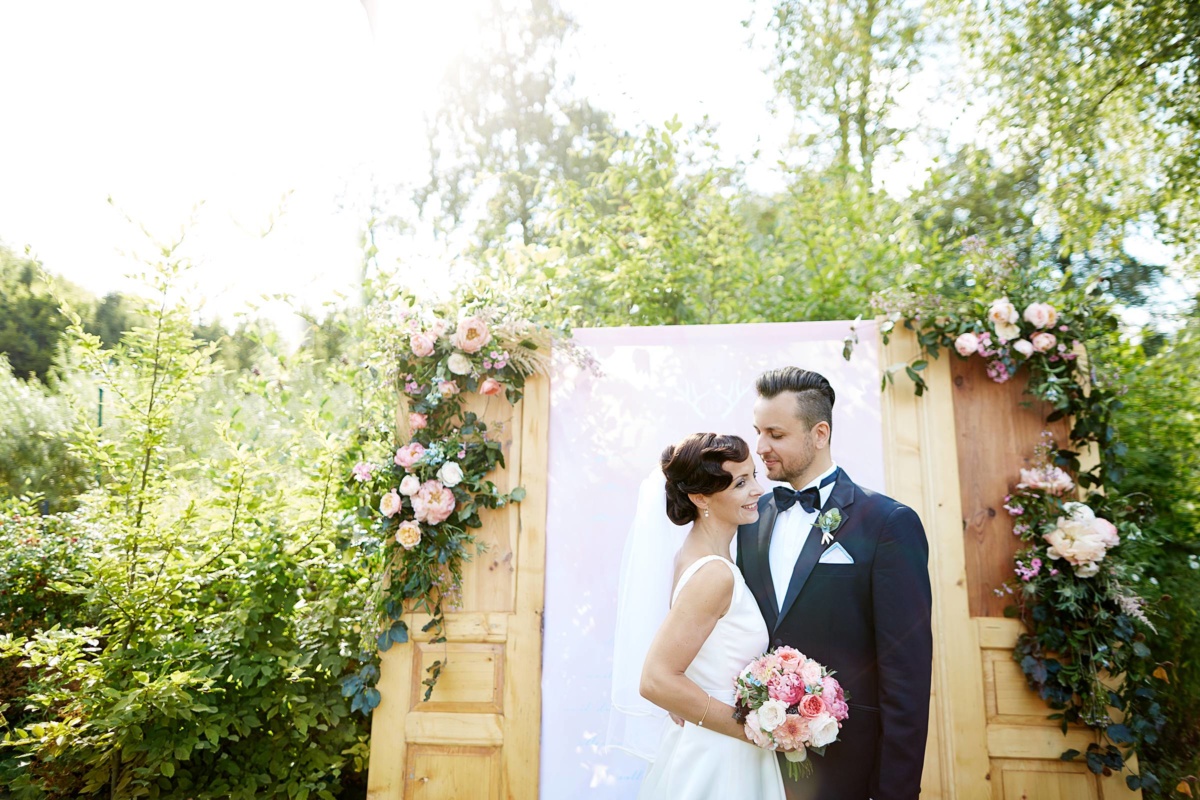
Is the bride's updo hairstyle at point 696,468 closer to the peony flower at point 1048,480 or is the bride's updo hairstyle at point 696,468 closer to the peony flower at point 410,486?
the peony flower at point 410,486

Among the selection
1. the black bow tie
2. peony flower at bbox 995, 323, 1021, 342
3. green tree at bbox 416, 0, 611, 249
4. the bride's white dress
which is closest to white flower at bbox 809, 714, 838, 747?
the bride's white dress

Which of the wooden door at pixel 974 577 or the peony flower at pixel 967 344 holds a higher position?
the peony flower at pixel 967 344

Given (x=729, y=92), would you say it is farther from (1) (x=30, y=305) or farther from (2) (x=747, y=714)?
(1) (x=30, y=305)

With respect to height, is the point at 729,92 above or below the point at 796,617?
above

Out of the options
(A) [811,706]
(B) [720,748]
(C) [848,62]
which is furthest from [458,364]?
(C) [848,62]

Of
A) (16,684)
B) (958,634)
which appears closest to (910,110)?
(958,634)

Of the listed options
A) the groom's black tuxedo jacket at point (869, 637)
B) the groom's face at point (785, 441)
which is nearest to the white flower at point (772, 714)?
the groom's black tuxedo jacket at point (869, 637)

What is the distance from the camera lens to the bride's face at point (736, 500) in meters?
2.51

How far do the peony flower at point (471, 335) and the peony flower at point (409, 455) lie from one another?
1.58 feet

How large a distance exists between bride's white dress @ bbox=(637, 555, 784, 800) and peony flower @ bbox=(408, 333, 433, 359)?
155 centimetres

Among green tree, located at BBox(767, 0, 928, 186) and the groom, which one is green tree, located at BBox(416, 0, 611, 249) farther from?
the groom

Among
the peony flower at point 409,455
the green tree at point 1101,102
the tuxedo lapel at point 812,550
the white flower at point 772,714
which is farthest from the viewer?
the green tree at point 1101,102

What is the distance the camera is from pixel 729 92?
6.66 meters

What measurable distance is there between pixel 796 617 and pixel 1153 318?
489 centimetres
